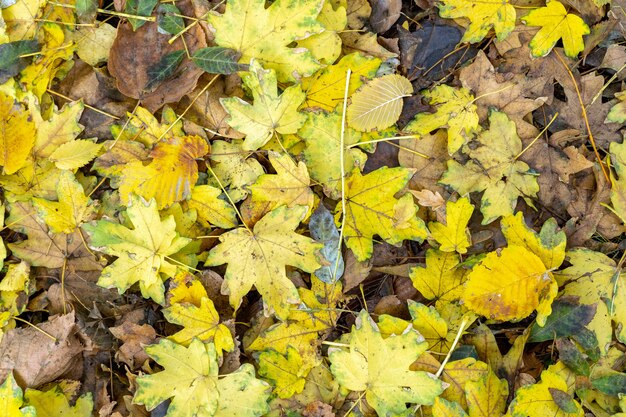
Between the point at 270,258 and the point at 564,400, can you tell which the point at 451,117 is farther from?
the point at 564,400

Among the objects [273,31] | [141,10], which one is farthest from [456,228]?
[141,10]

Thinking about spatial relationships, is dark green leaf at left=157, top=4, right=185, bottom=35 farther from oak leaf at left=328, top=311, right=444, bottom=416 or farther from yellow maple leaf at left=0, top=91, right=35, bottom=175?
oak leaf at left=328, top=311, right=444, bottom=416

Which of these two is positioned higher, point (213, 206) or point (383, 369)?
point (213, 206)

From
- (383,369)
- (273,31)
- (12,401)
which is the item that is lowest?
(12,401)

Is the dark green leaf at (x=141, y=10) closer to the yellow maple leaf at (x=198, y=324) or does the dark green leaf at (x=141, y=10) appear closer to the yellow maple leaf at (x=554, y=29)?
the yellow maple leaf at (x=198, y=324)

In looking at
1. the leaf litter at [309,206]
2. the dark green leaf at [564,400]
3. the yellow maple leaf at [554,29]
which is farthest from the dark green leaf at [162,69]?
the dark green leaf at [564,400]

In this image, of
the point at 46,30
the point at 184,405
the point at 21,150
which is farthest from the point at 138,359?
the point at 46,30

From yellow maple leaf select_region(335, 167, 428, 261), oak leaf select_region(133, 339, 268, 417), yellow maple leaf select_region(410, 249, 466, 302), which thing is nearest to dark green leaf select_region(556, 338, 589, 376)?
yellow maple leaf select_region(410, 249, 466, 302)

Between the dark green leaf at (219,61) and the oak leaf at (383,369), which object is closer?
the oak leaf at (383,369)

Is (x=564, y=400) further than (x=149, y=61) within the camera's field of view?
No
